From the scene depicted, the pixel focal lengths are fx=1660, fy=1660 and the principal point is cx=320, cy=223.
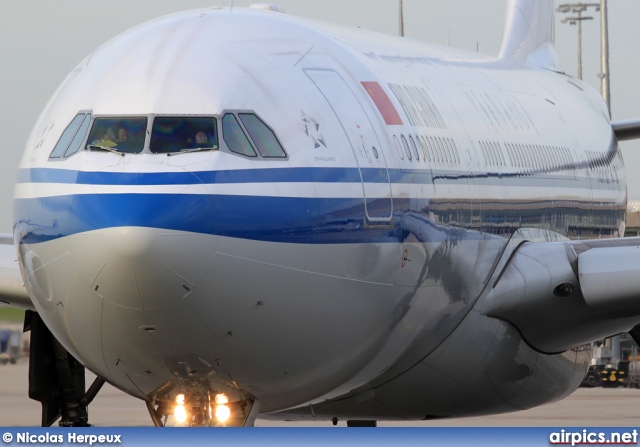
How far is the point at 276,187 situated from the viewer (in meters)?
11.4

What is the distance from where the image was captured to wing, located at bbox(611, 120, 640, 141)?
2492 cm

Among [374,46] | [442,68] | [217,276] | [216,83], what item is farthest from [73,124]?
[442,68]

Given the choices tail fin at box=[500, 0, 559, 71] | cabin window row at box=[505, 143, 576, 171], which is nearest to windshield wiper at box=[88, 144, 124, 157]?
cabin window row at box=[505, 143, 576, 171]

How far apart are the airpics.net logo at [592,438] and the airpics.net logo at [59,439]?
9.74 feet

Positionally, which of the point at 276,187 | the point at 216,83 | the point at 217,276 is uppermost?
the point at 216,83

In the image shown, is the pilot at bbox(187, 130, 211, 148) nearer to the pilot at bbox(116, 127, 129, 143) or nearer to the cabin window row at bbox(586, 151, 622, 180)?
the pilot at bbox(116, 127, 129, 143)

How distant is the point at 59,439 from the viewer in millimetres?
11539

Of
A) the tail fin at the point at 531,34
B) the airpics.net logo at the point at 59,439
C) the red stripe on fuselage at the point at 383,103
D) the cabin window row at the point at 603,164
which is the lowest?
the airpics.net logo at the point at 59,439

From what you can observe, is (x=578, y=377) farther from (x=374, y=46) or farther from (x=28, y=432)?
(x=28, y=432)

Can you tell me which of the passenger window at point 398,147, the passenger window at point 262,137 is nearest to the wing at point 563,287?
the passenger window at point 398,147

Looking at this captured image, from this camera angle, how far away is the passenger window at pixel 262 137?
38.2ft

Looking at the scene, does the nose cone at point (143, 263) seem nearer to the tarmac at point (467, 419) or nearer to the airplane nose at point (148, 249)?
the airplane nose at point (148, 249)

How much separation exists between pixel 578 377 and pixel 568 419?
848cm

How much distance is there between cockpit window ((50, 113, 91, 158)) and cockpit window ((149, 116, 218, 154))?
0.64 meters
